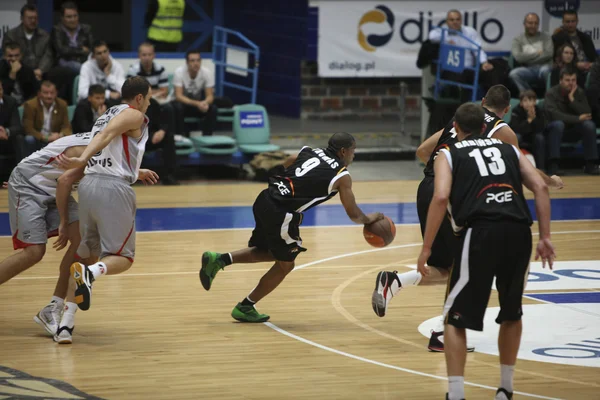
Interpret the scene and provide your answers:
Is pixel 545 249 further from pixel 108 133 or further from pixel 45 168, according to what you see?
pixel 45 168

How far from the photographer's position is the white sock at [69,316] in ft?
23.1

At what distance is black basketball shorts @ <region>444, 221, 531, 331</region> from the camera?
5.51 m

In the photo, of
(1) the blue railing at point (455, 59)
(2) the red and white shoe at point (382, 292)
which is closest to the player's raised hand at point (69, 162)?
(2) the red and white shoe at point (382, 292)

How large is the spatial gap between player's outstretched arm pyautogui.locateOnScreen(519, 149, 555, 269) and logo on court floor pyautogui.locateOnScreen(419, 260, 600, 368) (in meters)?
1.31

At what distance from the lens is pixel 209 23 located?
19.1 meters

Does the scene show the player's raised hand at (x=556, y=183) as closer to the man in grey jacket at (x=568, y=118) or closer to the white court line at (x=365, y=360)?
the white court line at (x=365, y=360)

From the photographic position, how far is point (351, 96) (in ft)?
62.0

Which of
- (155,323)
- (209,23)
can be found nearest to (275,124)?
(209,23)

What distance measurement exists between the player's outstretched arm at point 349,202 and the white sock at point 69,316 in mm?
1956

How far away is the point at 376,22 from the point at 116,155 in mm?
11166

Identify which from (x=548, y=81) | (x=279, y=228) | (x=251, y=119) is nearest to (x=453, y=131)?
(x=279, y=228)

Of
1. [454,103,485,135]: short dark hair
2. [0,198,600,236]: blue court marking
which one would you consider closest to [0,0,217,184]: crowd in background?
[0,198,600,236]: blue court marking

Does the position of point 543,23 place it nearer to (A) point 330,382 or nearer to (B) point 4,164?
(B) point 4,164

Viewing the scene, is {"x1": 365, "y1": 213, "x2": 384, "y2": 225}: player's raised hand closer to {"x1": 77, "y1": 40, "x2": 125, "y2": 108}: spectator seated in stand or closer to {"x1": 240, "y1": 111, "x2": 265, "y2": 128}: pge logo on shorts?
{"x1": 77, "y1": 40, "x2": 125, "y2": 108}: spectator seated in stand
